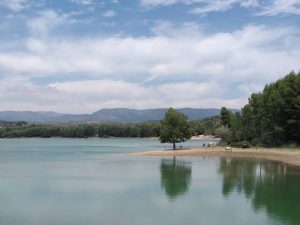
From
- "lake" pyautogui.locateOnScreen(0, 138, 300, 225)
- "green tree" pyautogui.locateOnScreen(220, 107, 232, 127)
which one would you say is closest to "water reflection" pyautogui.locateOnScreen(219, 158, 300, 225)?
"lake" pyautogui.locateOnScreen(0, 138, 300, 225)

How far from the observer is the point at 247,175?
156 feet

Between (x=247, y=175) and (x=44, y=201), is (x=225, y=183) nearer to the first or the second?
(x=247, y=175)

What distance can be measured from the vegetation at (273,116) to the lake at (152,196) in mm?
22657

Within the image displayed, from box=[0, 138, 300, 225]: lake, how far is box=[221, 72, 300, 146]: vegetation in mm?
22657

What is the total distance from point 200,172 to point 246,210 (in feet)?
74.0

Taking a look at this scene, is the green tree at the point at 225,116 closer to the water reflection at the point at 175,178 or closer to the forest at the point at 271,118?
the forest at the point at 271,118

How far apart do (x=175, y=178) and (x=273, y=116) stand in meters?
35.4

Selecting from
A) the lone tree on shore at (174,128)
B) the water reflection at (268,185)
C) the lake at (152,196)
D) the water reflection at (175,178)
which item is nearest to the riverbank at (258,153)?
the water reflection at (268,185)

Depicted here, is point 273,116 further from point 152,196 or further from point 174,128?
point 152,196

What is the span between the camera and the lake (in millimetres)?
26016

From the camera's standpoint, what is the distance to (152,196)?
34062mm

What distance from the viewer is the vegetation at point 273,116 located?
2933 inches

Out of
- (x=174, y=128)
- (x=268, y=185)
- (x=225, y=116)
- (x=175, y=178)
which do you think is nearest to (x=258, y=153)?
(x=174, y=128)

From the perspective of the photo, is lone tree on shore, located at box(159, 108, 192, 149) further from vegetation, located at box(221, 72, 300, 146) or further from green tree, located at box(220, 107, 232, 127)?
green tree, located at box(220, 107, 232, 127)
